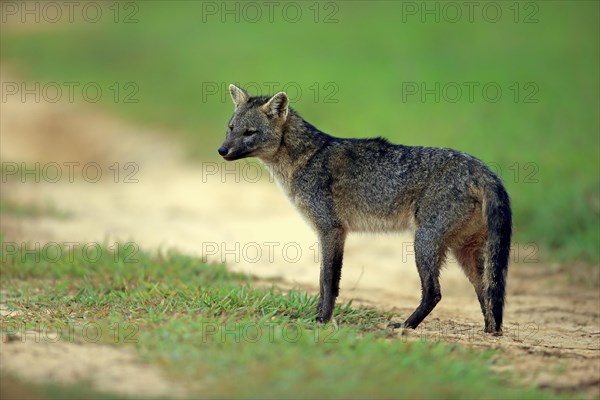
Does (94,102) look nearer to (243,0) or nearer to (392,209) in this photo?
(243,0)

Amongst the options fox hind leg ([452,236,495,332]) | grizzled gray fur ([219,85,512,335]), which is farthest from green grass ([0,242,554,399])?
fox hind leg ([452,236,495,332])

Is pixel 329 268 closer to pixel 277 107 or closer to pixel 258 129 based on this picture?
pixel 258 129

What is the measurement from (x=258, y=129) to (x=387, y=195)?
1.40 metres

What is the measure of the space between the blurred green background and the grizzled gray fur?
416 centimetres

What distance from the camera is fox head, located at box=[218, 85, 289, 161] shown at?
26.2 feet

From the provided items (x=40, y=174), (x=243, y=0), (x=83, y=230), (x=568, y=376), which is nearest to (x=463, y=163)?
(x=568, y=376)

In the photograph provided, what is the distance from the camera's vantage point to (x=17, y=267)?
9836 millimetres

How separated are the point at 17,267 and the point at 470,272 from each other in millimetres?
5166

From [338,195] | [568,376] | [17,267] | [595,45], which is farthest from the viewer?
[595,45]

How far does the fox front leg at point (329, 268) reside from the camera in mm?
7480

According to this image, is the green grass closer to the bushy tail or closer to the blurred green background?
the bushy tail

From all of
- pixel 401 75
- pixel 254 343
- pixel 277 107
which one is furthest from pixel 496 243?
pixel 401 75

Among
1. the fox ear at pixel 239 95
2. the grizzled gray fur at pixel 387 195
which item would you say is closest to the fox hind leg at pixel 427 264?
the grizzled gray fur at pixel 387 195

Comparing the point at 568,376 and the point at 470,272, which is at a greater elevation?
the point at 470,272
